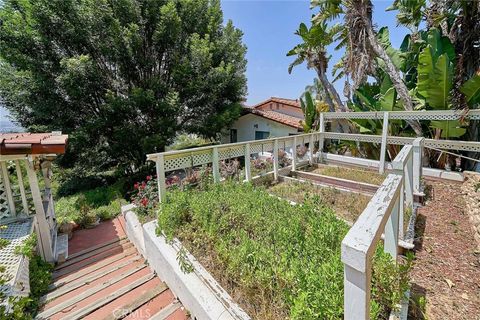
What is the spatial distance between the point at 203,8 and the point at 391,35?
8854 mm

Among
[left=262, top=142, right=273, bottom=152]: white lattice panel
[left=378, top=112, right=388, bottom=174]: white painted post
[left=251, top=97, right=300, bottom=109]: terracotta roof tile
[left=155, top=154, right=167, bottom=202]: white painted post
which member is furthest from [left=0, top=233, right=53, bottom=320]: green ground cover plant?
[left=251, top=97, right=300, bottom=109]: terracotta roof tile

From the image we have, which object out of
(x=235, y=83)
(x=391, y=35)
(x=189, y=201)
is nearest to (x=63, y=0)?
(x=235, y=83)

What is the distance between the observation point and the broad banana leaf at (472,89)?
Result: 560 cm

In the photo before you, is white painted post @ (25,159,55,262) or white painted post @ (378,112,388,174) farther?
white painted post @ (378,112,388,174)

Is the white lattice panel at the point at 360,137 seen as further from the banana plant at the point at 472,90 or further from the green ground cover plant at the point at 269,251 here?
the green ground cover plant at the point at 269,251

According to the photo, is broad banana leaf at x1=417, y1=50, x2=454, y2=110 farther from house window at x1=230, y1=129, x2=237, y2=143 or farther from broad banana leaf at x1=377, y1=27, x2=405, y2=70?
house window at x1=230, y1=129, x2=237, y2=143

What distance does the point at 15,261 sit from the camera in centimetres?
358

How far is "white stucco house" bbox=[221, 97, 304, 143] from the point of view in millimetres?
Result: 13242

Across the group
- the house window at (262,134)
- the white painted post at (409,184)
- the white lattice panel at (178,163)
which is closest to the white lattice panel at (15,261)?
the white lattice panel at (178,163)

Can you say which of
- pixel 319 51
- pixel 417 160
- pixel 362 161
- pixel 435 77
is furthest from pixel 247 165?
pixel 319 51

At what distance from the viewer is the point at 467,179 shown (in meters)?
5.45

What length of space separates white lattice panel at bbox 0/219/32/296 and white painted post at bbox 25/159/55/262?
20 cm

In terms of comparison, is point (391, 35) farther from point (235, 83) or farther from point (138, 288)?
point (138, 288)

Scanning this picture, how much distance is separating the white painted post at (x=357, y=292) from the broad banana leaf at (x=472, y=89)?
7.26 metres
